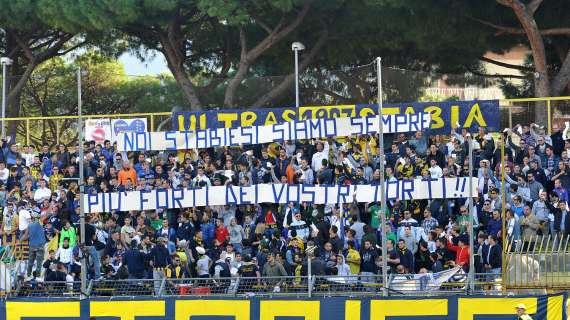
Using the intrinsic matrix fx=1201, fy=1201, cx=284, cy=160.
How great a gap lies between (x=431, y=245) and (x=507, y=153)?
3316mm

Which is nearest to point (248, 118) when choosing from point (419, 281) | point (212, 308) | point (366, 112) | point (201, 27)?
point (366, 112)

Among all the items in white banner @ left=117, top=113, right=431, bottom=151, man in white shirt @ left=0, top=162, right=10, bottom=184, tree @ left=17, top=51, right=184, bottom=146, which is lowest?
man in white shirt @ left=0, top=162, right=10, bottom=184

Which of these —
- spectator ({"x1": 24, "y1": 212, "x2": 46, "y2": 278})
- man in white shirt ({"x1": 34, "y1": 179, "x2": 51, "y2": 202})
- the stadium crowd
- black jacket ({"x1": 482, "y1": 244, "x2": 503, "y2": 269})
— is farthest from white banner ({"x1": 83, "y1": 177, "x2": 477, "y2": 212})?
black jacket ({"x1": 482, "y1": 244, "x2": 503, "y2": 269})

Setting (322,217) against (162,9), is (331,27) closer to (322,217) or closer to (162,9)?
(162,9)

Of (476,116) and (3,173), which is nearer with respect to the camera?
(476,116)

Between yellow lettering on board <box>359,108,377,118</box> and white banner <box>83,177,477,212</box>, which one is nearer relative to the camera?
white banner <box>83,177,477,212</box>

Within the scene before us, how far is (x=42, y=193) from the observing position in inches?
1078

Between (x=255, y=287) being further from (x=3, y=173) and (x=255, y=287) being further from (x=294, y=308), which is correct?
(x=3, y=173)

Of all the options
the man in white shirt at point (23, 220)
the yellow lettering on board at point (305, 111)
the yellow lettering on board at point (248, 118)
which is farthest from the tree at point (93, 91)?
the man in white shirt at point (23, 220)

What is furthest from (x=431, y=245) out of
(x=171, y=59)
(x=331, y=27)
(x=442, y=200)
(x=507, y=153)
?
(x=171, y=59)

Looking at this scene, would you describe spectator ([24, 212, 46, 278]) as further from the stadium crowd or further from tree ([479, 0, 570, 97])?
tree ([479, 0, 570, 97])

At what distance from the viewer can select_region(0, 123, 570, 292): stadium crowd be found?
23531 millimetres

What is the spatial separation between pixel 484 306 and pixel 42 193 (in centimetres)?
1116

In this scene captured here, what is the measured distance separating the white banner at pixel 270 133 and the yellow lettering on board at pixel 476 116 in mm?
908
